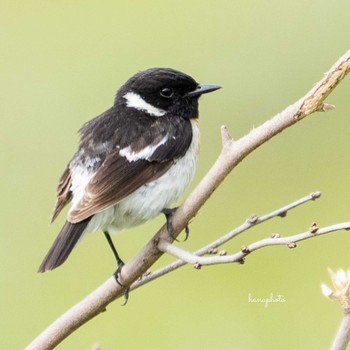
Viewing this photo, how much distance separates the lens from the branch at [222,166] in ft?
10.8

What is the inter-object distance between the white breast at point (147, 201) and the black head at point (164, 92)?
13.3 inches

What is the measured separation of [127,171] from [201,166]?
2.95m

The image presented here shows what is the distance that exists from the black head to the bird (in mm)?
19

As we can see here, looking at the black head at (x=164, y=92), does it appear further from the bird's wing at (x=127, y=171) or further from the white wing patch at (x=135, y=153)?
the white wing patch at (x=135, y=153)

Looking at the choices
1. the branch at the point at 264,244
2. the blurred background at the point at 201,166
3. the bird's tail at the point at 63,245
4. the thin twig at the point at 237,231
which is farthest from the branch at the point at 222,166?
the blurred background at the point at 201,166

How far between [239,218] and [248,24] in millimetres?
3526

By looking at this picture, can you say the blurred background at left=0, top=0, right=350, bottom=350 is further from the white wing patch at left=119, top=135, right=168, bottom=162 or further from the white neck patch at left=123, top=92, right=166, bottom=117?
the white wing patch at left=119, top=135, right=168, bottom=162

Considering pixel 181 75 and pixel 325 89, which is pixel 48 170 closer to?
pixel 181 75

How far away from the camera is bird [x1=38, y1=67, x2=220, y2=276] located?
4.41m

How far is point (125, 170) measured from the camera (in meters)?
4.51

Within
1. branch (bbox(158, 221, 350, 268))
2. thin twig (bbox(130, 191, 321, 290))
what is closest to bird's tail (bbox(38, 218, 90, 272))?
thin twig (bbox(130, 191, 321, 290))

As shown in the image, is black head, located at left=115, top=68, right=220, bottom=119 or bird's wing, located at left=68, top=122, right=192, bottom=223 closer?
bird's wing, located at left=68, top=122, right=192, bottom=223

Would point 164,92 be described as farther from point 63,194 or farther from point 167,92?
point 63,194

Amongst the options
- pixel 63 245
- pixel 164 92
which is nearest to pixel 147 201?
pixel 63 245
